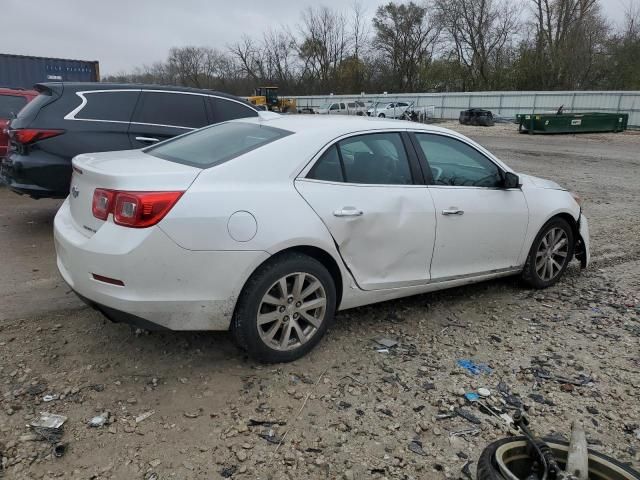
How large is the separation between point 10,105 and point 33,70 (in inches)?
503

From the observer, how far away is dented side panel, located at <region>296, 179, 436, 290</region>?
11.0 feet

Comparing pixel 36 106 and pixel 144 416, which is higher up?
pixel 36 106

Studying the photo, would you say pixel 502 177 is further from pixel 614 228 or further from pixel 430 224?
pixel 614 228

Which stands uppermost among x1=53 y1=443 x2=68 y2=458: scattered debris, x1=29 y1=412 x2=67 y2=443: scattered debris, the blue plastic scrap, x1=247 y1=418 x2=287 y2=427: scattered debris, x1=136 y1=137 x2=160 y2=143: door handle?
x1=136 y1=137 x2=160 y2=143: door handle

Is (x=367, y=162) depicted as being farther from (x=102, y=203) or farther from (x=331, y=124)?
(x=102, y=203)

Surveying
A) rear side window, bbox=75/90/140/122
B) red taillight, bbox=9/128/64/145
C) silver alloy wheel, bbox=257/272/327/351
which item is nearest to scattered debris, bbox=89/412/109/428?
silver alloy wheel, bbox=257/272/327/351

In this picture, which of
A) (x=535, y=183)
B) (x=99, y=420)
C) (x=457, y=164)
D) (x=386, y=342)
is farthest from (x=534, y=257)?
(x=99, y=420)

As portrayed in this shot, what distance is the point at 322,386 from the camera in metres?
3.16

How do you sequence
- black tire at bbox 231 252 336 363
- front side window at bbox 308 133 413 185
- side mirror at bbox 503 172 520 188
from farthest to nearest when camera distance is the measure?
side mirror at bbox 503 172 520 188 < front side window at bbox 308 133 413 185 < black tire at bbox 231 252 336 363

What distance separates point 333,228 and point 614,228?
5770mm

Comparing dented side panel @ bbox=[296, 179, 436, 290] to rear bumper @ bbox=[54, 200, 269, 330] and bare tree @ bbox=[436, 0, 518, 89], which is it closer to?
rear bumper @ bbox=[54, 200, 269, 330]

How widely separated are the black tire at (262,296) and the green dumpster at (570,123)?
3038 centimetres

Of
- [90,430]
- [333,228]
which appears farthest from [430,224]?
[90,430]

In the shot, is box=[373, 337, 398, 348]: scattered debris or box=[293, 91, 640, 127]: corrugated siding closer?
box=[373, 337, 398, 348]: scattered debris
